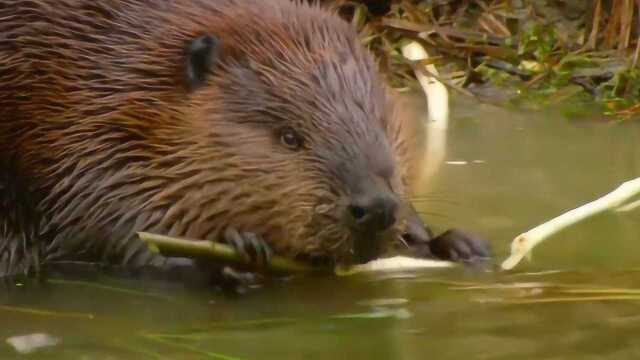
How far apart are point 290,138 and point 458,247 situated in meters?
0.45

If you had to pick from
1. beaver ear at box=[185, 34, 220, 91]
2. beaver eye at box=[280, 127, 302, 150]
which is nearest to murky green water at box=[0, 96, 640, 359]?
beaver eye at box=[280, 127, 302, 150]

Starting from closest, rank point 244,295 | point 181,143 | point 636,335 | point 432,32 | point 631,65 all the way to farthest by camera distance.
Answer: point 636,335 → point 244,295 → point 181,143 → point 631,65 → point 432,32

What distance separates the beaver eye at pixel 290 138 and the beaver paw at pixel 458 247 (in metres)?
0.43

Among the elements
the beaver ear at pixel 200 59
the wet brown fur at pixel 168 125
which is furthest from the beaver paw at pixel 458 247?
the beaver ear at pixel 200 59

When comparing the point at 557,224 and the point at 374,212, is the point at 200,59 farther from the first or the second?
the point at 557,224

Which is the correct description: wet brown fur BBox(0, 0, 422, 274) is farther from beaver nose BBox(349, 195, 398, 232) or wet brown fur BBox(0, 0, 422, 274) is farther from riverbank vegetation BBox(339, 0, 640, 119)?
riverbank vegetation BBox(339, 0, 640, 119)

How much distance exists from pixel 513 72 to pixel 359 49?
2.82 meters

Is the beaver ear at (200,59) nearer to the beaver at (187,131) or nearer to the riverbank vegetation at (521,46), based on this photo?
the beaver at (187,131)

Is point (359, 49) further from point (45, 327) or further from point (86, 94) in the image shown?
point (45, 327)

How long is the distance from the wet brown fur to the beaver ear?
24 mm

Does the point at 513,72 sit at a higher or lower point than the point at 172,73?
lower

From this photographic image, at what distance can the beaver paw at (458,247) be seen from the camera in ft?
11.0

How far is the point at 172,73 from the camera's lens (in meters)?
3.41

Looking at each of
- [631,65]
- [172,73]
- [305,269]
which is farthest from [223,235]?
[631,65]
